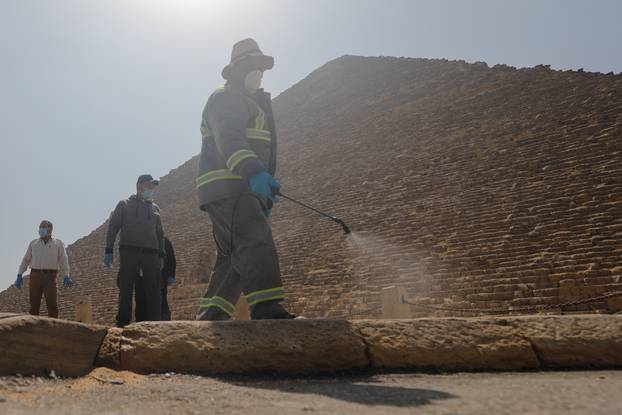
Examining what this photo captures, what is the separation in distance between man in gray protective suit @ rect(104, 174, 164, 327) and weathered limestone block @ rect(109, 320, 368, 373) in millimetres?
2264

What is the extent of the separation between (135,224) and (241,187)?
2.10m

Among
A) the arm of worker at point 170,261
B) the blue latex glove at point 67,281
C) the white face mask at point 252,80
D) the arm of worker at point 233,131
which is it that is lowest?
the blue latex glove at point 67,281

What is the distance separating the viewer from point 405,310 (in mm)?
5723

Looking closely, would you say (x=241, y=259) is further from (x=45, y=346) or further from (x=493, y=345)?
(x=493, y=345)

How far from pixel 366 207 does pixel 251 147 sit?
40.3 ft

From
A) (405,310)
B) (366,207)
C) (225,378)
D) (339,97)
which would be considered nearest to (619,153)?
(366,207)

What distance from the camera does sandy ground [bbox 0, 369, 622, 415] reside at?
47.6 inches

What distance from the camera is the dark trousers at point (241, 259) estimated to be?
2.29 meters

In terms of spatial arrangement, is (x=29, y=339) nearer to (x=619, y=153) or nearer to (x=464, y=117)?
Answer: (x=619, y=153)

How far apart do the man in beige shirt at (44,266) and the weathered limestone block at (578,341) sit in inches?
202

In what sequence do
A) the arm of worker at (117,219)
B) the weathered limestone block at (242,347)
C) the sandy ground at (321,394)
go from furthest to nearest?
the arm of worker at (117,219)
the weathered limestone block at (242,347)
the sandy ground at (321,394)

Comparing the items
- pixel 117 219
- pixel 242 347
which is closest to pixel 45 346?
pixel 242 347

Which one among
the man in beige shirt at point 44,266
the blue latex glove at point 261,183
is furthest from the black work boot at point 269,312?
the man in beige shirt at point 44,266

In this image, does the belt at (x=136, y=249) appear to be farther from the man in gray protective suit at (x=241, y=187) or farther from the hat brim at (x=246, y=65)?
the hat brim at (x=246, y=65)
